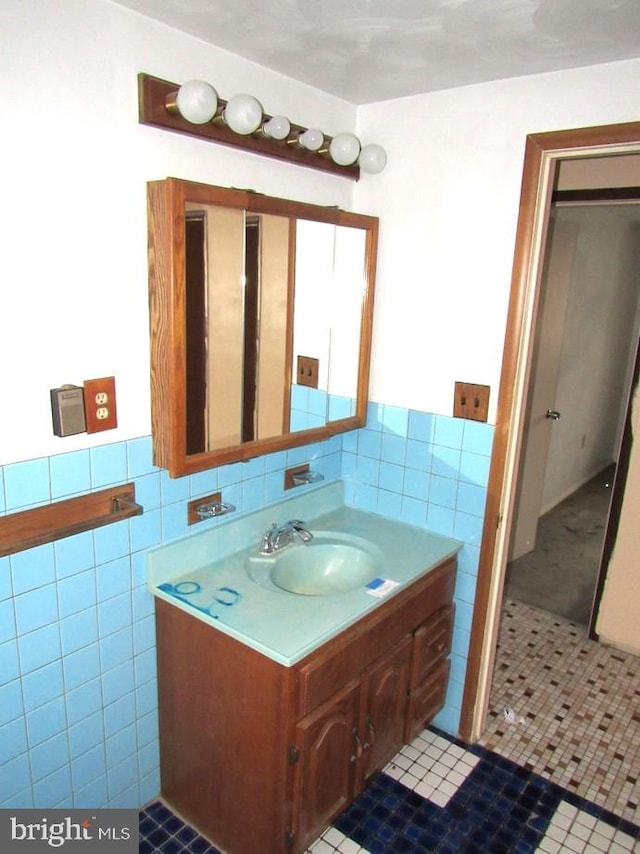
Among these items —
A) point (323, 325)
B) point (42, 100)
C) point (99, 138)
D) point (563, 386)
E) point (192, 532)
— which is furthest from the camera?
point (563, 386)

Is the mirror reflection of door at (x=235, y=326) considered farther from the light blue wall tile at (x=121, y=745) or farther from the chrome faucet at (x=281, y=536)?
the light blue wall tile at (x=121, y=745)

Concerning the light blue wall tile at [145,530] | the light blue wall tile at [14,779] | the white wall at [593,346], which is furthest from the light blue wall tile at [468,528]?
the white wall at [593,346]

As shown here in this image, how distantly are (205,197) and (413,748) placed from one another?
1.98m

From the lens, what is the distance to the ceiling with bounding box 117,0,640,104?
4.43ft

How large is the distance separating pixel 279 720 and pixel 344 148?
1.70m

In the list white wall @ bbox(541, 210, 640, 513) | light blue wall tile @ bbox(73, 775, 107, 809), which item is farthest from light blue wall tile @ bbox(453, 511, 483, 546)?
white wall @ bbox(541, 210, 640, 513)

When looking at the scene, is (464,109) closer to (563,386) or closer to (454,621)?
(454,621)

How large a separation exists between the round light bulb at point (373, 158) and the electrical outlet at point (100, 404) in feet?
3.68

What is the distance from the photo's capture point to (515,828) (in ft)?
6.20

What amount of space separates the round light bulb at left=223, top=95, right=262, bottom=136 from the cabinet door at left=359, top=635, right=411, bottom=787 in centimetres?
154

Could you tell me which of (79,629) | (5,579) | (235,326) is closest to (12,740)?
(79,629)

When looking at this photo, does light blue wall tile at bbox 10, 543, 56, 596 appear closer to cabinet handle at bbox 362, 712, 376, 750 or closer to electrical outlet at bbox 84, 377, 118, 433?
electrical outlet at bbox 84, 377, 118, 433

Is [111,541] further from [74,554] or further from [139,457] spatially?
[139,457]

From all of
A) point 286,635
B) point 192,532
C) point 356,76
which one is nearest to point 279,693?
point 286,635
